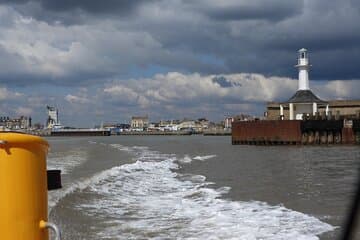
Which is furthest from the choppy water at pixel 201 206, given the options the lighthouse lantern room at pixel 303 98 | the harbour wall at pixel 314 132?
the lighthouse lantern room at pixel 303 98

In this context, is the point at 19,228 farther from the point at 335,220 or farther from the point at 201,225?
the point at 335,220

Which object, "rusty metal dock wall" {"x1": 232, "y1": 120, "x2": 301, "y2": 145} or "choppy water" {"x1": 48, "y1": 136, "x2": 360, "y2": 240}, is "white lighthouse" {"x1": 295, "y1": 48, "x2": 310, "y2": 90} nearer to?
"rusty metal dock wall" {"x1": 232, "y1": 120, "x2": 301, "y2": 145}

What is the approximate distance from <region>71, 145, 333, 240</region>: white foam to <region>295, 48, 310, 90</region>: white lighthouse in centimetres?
5953

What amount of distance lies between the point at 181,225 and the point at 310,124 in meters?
58.1

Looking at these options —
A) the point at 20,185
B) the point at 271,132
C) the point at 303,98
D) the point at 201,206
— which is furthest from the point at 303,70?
the point at 20,185

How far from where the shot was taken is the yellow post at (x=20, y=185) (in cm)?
347

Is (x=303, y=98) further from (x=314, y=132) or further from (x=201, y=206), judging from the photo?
(x=201, y=206)

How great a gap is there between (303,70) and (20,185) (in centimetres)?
7709

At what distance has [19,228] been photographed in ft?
11.7

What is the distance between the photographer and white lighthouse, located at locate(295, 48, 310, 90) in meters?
77.8

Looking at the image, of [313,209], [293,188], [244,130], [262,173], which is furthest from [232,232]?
[244,130]

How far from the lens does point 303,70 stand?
78.2 m

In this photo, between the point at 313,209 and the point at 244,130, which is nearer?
the point at 313,209

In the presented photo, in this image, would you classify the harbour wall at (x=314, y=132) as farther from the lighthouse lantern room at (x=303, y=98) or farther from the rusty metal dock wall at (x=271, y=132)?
the lighthouse lantern room at (x=303, y=98)
